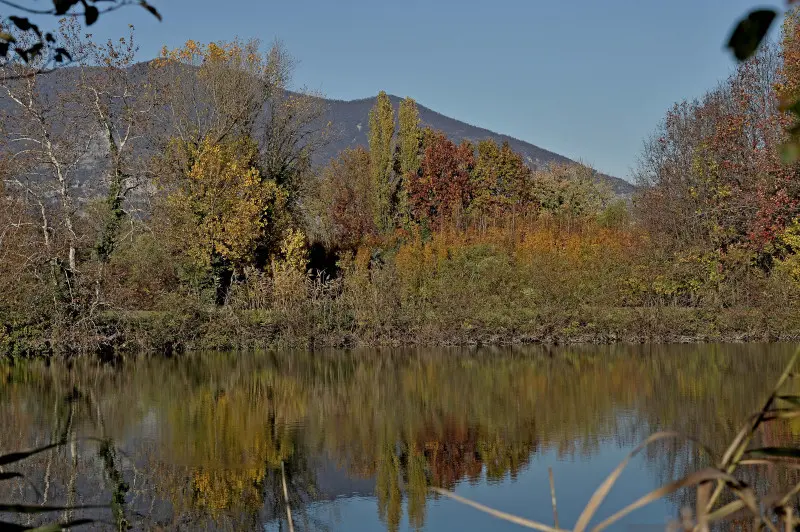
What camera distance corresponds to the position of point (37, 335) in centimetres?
1928

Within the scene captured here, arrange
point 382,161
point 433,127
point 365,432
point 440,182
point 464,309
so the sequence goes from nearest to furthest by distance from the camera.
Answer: point 365,432
point 464,309
point 440,182
point 382,161
point 433,127

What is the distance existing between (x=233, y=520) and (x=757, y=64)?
21.1m

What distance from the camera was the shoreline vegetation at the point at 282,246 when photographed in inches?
791

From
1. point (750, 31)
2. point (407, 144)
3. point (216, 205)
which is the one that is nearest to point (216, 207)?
point (216, 205)

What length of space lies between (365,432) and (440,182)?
27.1m

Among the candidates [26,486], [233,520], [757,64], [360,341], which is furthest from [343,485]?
[757,64]

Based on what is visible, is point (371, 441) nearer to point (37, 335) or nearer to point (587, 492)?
point (587, 492)

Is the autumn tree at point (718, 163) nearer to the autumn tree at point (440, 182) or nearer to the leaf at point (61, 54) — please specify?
the autumn tree at point (440, 182)

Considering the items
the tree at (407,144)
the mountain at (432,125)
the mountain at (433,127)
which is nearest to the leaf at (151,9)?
the tree at (407,144)

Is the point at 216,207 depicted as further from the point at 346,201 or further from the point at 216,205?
the point at 346,201

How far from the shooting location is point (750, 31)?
47.2 inches

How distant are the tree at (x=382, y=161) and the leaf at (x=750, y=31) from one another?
35.7 meters

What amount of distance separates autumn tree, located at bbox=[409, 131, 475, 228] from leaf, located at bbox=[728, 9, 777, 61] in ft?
115

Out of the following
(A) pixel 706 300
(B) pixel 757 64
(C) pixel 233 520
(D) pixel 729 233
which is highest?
(B) pixel 757 64
